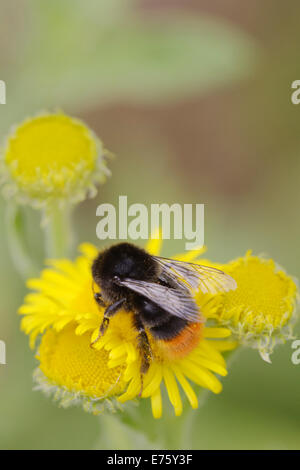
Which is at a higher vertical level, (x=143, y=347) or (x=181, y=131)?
(x=181, y=131)

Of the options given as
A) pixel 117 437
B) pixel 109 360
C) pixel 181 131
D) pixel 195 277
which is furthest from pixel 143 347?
pixel 181 131

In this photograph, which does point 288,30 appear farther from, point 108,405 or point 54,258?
point 108,405

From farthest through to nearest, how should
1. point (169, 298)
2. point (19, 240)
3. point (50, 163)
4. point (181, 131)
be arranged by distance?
point (181, 131), point (19, 240), point (50, 163), point (169, 298)

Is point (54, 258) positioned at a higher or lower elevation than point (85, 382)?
higher

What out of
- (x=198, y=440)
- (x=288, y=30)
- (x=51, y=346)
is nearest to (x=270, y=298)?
(x=51, y=346)

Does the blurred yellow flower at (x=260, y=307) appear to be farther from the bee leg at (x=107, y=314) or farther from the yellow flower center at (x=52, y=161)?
the yellow flower center at (x=52, y=161)

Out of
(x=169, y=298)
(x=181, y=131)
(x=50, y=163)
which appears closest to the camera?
(x=169, y=298)

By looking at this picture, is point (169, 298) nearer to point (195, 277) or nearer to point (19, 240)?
point (195, 277)

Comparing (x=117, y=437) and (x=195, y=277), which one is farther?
(x=117, y=437)
